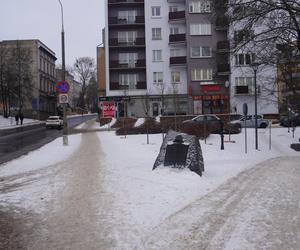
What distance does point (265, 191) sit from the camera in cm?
852

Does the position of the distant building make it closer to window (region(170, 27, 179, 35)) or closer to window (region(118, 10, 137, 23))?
window (region(118, 10, 137, 23))

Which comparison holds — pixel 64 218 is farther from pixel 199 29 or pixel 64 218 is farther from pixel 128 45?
pixel 128 45

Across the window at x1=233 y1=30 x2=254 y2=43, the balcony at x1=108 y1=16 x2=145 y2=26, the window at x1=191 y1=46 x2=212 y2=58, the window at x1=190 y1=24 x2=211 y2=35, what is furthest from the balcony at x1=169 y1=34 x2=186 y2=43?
the window at x1=233 y1=30 x2=254 y2=43

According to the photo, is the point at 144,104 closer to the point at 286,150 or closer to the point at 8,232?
the point at 286,150

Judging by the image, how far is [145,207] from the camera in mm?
6973

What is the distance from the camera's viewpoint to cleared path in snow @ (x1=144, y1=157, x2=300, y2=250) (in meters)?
5.13

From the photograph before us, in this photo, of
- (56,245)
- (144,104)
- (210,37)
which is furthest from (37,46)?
(56,245)

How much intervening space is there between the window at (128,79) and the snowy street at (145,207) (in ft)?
124

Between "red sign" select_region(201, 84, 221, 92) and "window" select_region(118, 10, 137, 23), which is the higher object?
"window" select_region(118, 10, 137, 23)

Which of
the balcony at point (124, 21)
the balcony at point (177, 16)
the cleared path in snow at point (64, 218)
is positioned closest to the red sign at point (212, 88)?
the balcony at point (177, 16)

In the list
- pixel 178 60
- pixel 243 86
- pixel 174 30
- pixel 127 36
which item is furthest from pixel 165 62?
pixel 243 86

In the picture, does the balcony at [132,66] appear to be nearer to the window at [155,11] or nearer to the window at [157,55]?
the window at [157,55]

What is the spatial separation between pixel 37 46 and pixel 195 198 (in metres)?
68.6

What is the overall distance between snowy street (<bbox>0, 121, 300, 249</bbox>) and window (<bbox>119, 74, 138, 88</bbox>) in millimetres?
37846
